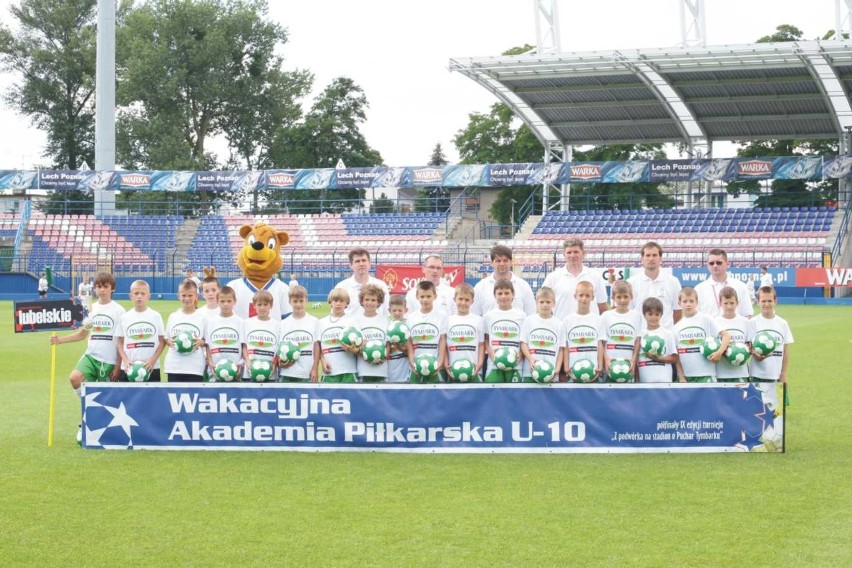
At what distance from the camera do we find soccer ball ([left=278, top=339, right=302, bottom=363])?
9516 millimetres

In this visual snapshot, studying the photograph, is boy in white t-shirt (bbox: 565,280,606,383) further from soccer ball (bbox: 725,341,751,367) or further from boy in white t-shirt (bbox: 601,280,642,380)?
soccer ball (bbox: 725,341,751,367)

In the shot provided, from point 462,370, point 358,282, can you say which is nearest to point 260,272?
point 358,282

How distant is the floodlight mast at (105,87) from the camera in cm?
4534

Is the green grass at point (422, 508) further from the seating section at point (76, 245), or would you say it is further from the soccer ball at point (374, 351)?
the seating section at point (76, 245)

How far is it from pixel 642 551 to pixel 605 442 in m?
3.01

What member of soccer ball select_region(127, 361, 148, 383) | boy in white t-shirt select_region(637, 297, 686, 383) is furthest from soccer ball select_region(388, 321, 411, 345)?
soccer ball select_region(127, 361, 148, 383)

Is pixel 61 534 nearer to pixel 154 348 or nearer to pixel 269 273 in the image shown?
pixel 154 348

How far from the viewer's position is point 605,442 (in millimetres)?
9281

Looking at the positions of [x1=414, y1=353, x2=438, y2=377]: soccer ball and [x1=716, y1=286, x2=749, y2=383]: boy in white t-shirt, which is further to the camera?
[x1=716, y1=286, x2=749, y2=383]: boy in white t-shirt

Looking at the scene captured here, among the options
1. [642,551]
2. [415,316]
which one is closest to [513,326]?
[415,316]

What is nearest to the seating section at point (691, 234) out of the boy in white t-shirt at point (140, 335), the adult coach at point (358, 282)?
the adult coach at point (358, 282)

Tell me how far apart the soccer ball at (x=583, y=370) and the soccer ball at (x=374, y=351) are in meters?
1.78

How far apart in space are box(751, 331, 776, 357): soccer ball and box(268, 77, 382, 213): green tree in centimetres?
6006

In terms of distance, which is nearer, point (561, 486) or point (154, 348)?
point (561, 486)
